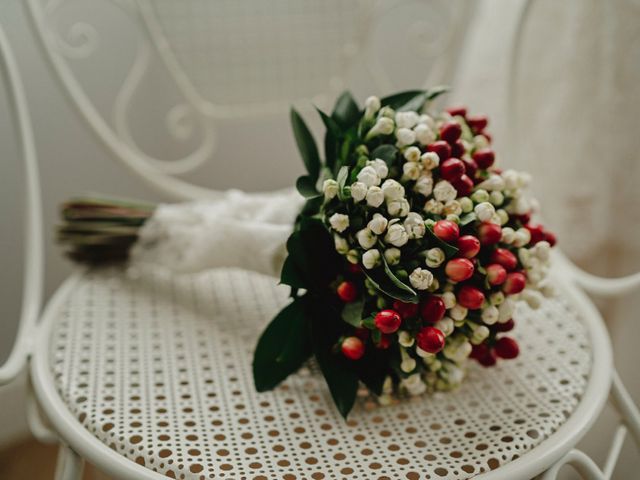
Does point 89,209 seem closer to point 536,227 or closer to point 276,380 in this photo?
point 276,380

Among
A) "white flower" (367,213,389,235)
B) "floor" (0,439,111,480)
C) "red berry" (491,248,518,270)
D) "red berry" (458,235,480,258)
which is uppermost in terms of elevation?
"white flower" (367,213,389,235)

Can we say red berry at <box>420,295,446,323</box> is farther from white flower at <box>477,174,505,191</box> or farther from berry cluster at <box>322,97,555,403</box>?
white flower at <box>477,174,505,191</box>

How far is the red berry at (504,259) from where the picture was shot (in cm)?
59

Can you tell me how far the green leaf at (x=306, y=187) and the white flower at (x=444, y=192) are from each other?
0.37 ft

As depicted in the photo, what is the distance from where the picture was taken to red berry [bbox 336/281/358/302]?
61 centimetres

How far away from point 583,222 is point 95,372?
2.35ft

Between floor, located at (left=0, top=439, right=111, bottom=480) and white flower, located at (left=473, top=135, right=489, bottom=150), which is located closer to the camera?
white flower, located at (left=473, top=135, right=489, bottom=150)

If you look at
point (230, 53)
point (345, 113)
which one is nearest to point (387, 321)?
point (345, 113)

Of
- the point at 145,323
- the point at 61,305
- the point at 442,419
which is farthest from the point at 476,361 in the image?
the point at 61,305

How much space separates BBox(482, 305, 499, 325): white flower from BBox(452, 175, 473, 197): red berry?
104 mm

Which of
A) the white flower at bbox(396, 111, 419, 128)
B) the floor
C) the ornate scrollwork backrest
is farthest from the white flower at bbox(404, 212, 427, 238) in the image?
the floor

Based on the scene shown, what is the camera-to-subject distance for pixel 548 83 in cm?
101

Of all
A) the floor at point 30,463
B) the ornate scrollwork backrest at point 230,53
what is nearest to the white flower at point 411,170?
the ornate scrollwork backrest at point 230,53

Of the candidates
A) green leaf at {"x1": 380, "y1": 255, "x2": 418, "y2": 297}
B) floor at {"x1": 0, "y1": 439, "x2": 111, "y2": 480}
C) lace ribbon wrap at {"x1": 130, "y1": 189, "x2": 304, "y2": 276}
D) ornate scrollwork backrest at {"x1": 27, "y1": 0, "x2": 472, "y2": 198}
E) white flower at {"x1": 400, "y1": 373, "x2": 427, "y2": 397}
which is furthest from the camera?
floor at {"x1": 0, "y1": 439, "x2": 111, "y2": 480}
